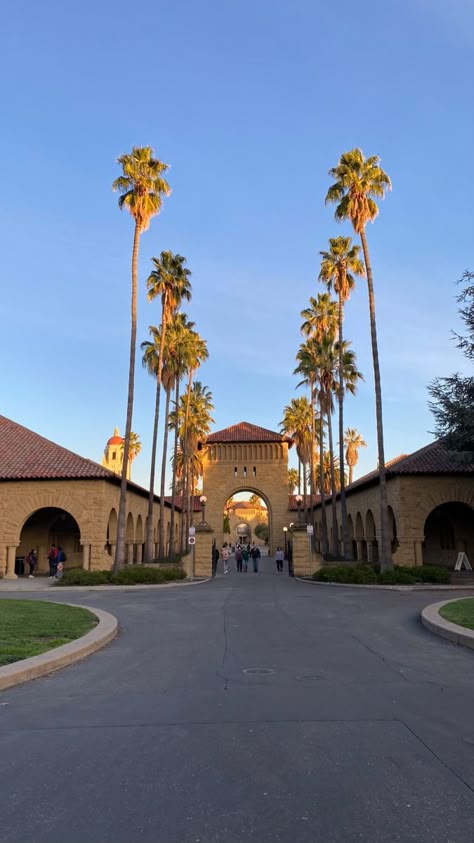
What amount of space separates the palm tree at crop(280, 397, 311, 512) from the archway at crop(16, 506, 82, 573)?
95.1 feet

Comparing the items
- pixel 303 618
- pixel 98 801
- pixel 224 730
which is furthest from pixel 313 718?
pixel 303 618

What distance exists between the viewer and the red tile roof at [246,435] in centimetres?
6700

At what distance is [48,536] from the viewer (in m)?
35.9

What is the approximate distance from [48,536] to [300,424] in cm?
3208

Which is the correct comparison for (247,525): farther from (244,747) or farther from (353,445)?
(244,747)

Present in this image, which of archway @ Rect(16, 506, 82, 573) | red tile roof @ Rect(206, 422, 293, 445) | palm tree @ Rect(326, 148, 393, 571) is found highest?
palm tree @ Rect(326, 148, 393, 571)

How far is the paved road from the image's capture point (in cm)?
365

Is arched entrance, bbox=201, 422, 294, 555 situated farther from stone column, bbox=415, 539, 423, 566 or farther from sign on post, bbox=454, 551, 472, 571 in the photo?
stone column, bbox=415, 539, 423, 566

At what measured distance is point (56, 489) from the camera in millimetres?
30484

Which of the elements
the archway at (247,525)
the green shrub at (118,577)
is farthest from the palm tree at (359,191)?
the archway at (247,525)

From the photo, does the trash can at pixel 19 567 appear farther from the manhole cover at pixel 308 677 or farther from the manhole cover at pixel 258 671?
the manhole cover at pixel 308 677

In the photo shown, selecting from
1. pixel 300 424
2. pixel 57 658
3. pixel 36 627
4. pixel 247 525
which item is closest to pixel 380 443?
pixel 36 627

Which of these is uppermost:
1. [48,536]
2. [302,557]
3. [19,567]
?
[48,536]

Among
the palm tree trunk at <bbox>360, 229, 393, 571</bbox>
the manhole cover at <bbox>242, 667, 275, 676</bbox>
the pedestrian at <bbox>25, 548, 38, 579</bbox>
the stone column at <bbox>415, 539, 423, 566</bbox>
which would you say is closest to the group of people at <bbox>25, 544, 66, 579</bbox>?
the pedestrian at <bbox>25, 548, 38, 579</bbox>
